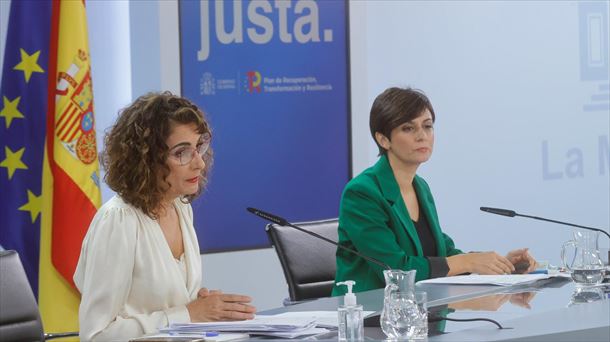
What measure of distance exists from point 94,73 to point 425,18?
2366 millimetres

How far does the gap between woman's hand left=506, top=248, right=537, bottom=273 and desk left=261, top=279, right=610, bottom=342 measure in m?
0.23

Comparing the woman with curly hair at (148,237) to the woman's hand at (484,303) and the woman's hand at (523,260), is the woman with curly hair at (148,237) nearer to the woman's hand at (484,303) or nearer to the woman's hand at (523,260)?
the woman's hand at (484,303)

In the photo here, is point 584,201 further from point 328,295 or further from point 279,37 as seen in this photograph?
point 328,295

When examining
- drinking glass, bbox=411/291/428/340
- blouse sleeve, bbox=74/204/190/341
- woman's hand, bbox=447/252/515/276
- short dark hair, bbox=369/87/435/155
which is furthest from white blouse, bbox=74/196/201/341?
short dark hair, bbox=369/87/435/155

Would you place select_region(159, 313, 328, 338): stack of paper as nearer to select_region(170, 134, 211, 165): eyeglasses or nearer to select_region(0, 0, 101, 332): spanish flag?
select_region(170, 134, 211, 165): eyeglasses

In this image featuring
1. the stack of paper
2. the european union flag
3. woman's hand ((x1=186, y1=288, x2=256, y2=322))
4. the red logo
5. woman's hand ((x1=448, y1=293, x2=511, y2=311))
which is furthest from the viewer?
the red logo

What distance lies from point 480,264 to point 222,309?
3.70 feet

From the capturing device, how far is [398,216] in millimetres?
3465

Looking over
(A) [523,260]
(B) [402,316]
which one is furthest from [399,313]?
(A) [523,260]

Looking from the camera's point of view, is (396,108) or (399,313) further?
(396,108)

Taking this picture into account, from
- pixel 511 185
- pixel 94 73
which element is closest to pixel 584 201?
pixel 511 185

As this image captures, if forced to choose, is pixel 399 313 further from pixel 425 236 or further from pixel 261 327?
pixel 425 236

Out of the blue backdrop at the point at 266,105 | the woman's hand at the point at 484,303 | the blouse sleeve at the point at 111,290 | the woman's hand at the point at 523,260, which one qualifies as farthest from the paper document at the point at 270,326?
the blue backdrop at the point at 266,105

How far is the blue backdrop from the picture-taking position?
16.8ft
